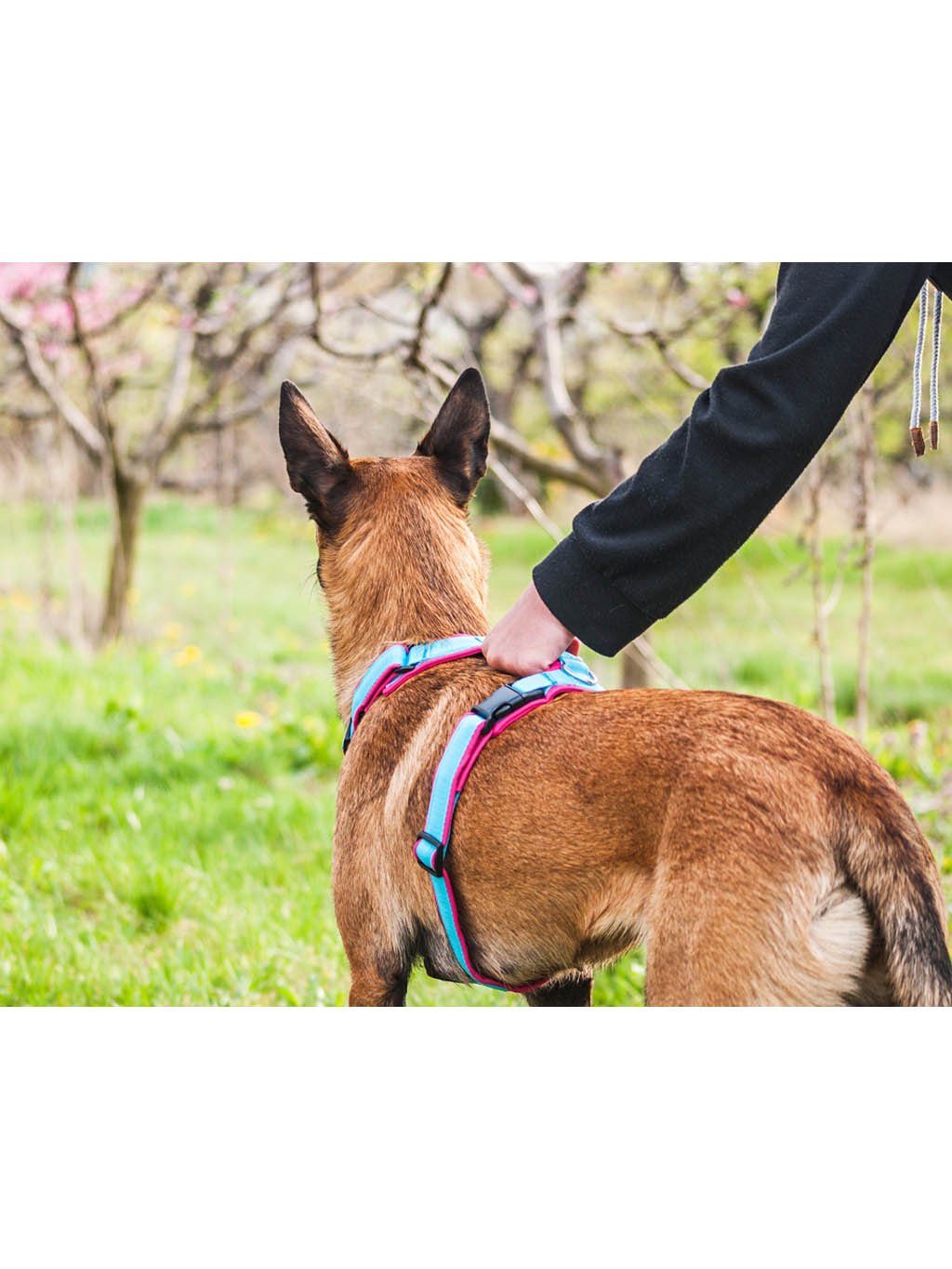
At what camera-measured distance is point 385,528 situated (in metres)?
2.30

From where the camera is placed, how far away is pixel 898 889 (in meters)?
1.56

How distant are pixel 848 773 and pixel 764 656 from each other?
18.0 feet

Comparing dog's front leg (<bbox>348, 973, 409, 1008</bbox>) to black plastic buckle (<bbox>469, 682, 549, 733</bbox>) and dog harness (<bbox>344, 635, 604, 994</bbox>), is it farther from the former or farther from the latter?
black plastic buckle (<bbox>469, 682, 549, 733</bbox>)

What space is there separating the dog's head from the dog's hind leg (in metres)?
0.73

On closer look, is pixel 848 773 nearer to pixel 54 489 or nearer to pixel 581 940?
pixel 581 940

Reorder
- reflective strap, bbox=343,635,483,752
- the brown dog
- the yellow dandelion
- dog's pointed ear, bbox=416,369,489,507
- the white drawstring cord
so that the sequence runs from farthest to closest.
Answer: the yellow dandelion, dog's pointed ear, bbox=416,369,489,507, reflective strap, bbox=343,635,483,752, the white drawstring cord, the brown dog

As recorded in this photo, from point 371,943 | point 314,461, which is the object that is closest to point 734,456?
point 314,461

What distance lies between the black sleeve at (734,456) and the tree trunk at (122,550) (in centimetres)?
594

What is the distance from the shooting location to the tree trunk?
7250 millimetres

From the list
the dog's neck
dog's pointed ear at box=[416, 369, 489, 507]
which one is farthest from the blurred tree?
the dog's neck

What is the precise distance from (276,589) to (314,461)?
9184 mm

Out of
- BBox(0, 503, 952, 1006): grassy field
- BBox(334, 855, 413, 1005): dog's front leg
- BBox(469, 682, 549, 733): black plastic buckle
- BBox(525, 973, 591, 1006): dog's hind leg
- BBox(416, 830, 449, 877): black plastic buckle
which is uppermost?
BBox(469, 682, 549, 733): black plastic buckle

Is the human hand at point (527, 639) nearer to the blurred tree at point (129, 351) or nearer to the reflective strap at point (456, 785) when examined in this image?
the reflective strap at point (456, 785)
